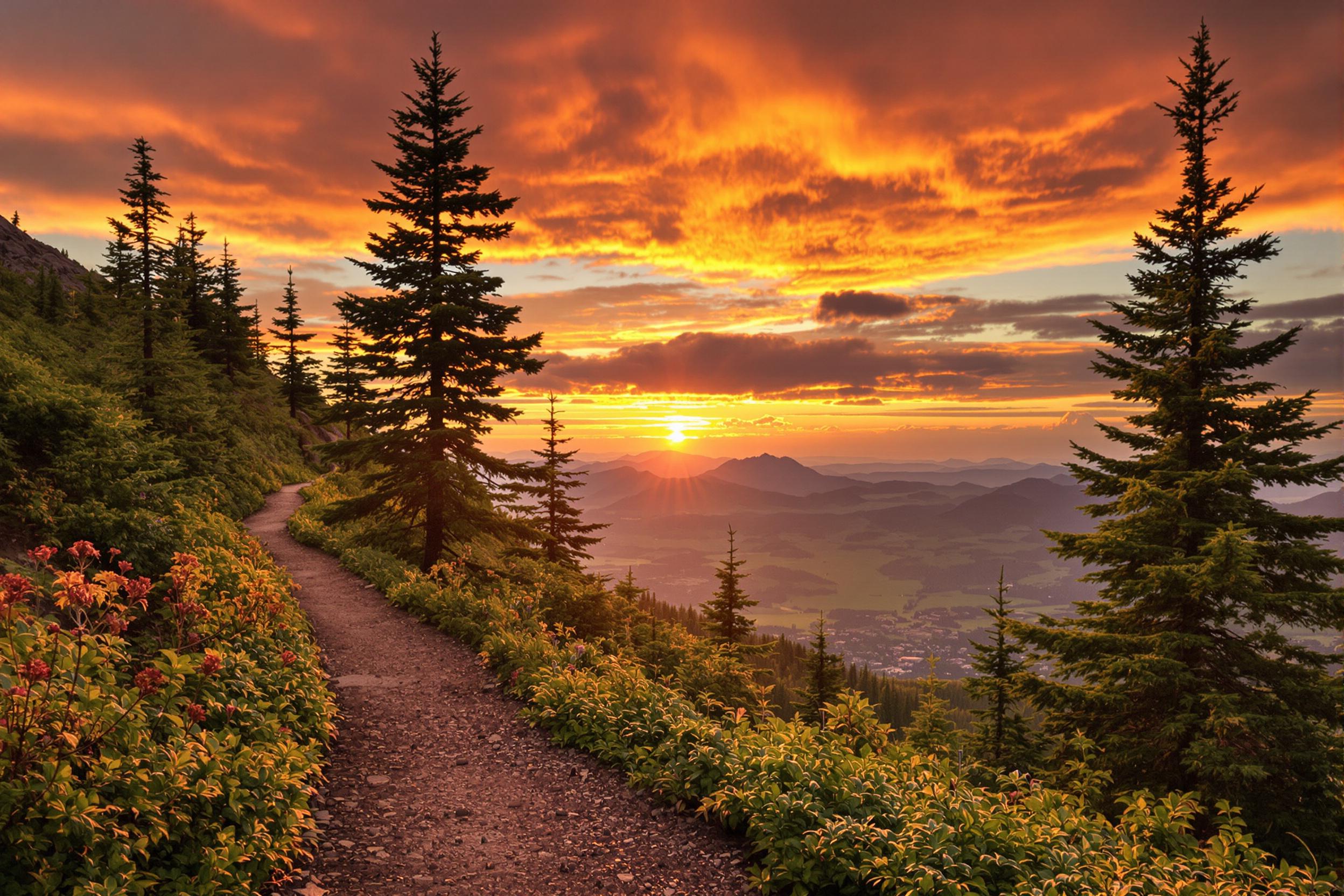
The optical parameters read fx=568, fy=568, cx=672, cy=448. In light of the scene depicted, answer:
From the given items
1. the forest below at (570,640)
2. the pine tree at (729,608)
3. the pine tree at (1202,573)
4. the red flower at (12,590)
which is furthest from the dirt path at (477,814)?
the pine tree at (729,608)

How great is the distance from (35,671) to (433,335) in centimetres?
1458

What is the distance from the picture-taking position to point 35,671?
3.42 metres

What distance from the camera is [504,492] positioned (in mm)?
19141

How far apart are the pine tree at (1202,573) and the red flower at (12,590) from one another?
17624 mm

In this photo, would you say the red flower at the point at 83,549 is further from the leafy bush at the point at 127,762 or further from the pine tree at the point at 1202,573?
the pine tree at the point at 1202,573

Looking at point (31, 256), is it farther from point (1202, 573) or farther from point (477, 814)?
point (1202, 573)

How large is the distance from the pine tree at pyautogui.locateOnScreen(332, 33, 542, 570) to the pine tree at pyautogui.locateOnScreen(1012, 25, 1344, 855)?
16.9 metres

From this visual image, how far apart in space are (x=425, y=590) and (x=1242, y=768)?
18100 millimetres

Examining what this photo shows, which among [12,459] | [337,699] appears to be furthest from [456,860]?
[12,459]

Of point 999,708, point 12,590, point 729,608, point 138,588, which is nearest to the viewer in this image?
point 12,590

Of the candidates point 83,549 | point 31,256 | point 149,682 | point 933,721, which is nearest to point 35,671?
point 149,682

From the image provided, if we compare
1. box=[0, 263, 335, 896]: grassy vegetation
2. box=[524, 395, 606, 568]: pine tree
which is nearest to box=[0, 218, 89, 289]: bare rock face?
box=[524, 395, 606, 568]: pine tree

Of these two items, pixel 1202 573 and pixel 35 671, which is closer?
pixel 35 671

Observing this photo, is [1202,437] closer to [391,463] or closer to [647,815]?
[647,815]
